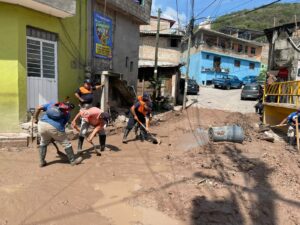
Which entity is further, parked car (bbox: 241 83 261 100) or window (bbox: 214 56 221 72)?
window (bbox: 214 56 221 72)

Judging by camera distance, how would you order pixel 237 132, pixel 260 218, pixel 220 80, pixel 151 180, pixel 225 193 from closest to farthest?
pixel 260 218 < pixel 225 193 < pixel 151 180 < pixel 237 132 < pixel 220 80

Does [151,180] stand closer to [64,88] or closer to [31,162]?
[31,162]

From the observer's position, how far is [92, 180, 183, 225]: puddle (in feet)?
13.9

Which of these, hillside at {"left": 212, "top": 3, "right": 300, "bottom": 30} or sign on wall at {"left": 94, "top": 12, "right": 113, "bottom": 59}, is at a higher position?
hillside at {"left": 212, "top": 3, "right": 300, "bottom": 30}

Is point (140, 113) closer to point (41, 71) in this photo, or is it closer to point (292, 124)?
point (41, 71)

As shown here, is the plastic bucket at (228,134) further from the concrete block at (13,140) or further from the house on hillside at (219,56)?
the house on hillside at (219,56)

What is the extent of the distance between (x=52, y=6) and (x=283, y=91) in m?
9.02

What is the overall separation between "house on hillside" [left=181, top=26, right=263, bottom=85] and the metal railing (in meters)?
22.5

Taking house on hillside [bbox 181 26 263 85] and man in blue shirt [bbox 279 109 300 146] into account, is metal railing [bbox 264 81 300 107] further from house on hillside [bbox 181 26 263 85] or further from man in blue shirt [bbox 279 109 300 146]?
house on hillside [bbox 181 26 263 85]

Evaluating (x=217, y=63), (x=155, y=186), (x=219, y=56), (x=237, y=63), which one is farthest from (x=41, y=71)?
(x=237, y=63)

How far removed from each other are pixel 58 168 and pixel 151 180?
1978 millimetres

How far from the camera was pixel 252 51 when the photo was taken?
42.6m

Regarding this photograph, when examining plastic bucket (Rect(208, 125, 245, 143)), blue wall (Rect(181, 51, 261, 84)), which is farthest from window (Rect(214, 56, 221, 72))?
plastic bucket (Rect(208, 125, 245, 143))

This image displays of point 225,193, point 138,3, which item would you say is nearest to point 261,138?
point 225,193
